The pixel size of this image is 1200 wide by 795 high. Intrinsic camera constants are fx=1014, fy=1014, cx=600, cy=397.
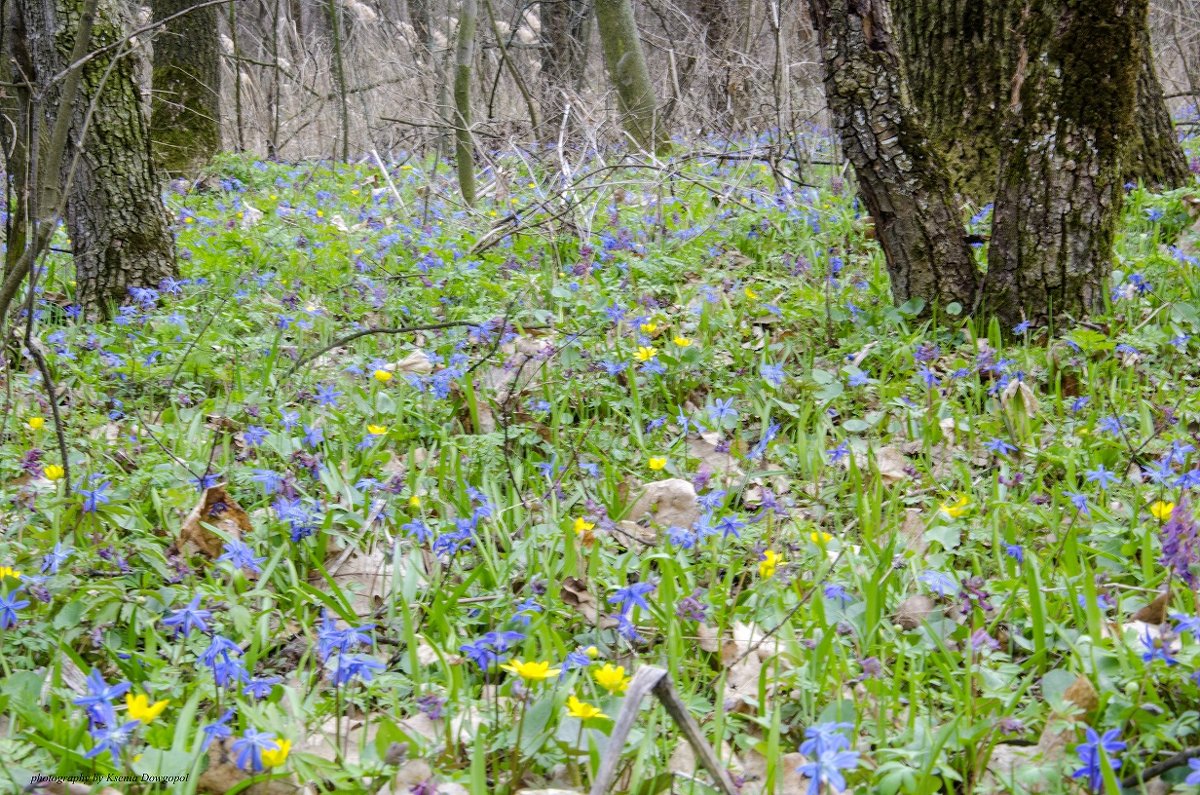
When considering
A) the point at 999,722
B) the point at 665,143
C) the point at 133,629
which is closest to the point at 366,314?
the point at 133,629

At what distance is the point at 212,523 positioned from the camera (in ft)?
8.21

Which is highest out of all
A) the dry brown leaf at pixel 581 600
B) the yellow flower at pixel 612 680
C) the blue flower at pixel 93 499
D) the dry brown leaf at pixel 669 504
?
the blue flower at pixel 93 499

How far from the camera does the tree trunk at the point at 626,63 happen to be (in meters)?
7.81

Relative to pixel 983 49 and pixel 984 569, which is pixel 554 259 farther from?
pixel 984 569

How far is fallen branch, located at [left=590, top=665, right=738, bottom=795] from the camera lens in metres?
1.33

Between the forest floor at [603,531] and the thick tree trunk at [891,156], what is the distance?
0.21 meters

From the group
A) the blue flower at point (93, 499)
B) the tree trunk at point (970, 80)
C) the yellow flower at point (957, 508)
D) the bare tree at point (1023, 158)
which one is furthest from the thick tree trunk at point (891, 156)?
the blue flower at point (93, 499)

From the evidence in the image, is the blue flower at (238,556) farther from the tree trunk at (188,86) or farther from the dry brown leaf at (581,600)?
the tree trunk at (188,86)

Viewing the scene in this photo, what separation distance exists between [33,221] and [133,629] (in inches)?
39.8

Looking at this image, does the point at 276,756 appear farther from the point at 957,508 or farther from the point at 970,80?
the point at 970,80

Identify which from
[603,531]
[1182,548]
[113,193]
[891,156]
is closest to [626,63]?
[113,193]

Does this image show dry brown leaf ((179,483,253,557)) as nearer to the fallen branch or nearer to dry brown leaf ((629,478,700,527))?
dry brown leaf ((629,478,700,527))

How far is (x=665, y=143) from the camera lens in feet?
23.1

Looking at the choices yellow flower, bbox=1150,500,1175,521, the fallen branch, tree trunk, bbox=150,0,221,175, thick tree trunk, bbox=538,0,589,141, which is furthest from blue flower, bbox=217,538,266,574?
thick tree trunk, bbox=538,0,589,141
